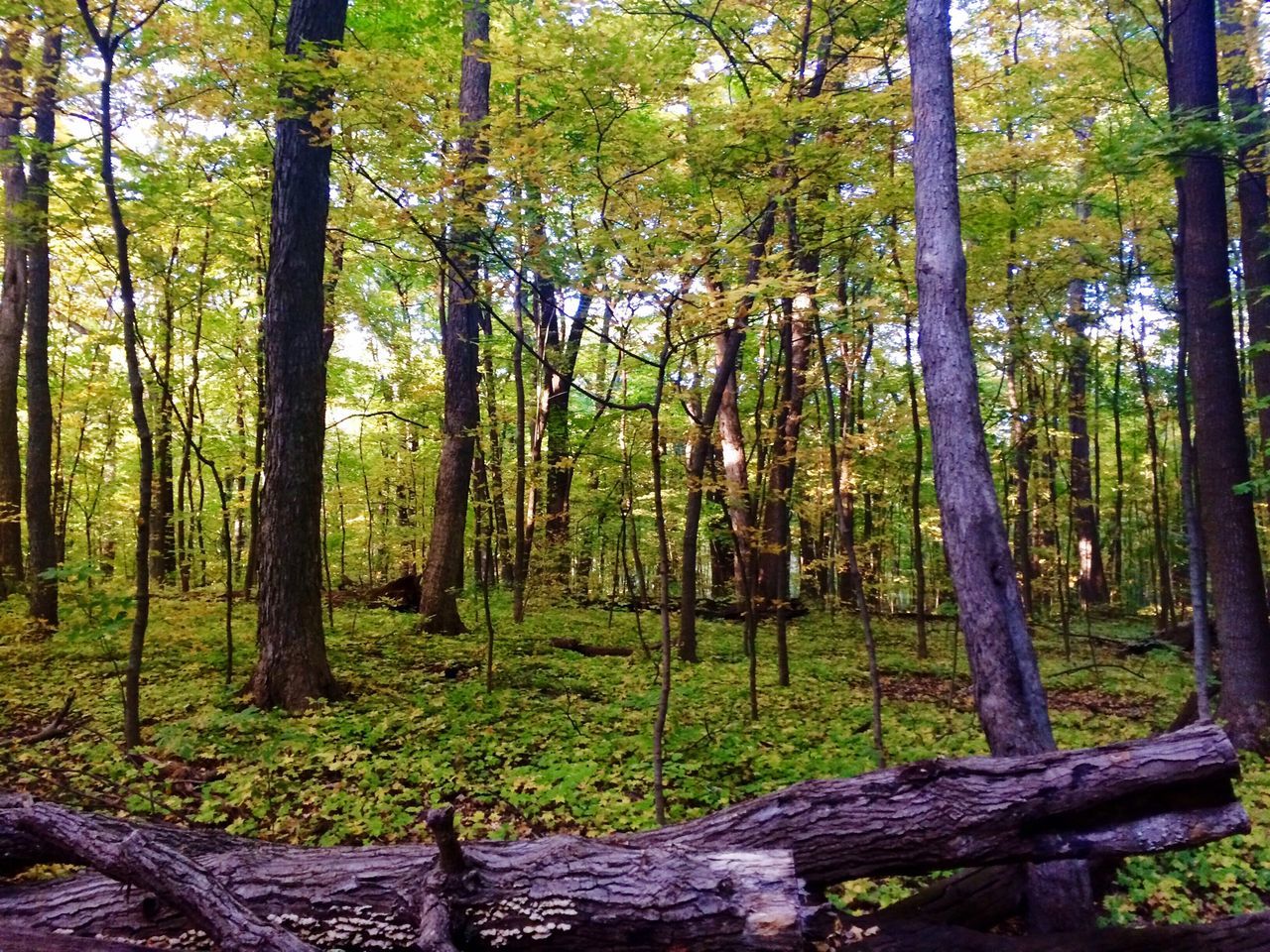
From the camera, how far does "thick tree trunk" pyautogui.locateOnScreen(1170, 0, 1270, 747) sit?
6.16 metres

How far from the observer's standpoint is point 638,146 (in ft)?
18.6

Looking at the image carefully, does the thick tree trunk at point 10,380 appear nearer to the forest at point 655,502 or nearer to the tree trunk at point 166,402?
the forest at point 655,502

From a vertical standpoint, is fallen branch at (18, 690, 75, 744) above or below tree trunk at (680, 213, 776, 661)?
below

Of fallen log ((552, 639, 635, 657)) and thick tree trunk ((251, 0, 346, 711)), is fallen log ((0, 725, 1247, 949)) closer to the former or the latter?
thick tree trunk ((251, 0, 346, 711))

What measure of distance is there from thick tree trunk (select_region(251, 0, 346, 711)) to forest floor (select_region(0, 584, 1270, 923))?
0.50m

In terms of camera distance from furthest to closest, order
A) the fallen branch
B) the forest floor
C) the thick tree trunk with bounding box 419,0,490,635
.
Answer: the thick tree trunk with bounding box 419,0,490,635, the fallen branch, the forest floor

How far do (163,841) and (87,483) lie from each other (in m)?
18.7

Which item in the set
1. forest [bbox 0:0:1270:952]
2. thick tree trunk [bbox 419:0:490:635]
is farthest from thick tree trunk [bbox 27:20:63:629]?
thick tree trunk [bbox 419:0:490:635]

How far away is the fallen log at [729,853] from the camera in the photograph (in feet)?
8.81

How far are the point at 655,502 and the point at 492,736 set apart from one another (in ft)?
8.53

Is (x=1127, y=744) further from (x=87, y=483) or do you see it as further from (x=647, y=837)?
(x=87, y=483)

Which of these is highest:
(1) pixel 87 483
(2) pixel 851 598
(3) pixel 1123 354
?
(3) pixel 1123 354

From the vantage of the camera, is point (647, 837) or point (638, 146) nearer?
point (647, 837)

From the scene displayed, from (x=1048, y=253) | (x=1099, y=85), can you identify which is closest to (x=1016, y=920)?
(x=1048, y=253)
